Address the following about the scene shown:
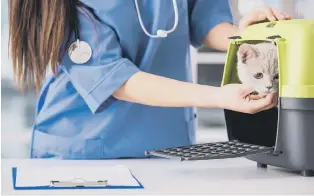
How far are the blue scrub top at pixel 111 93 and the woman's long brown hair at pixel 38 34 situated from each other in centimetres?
3

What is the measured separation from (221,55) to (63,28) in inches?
48.9

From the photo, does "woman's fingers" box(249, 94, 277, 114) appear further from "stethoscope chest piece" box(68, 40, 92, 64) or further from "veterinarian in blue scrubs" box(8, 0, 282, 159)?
"stethoscope chest piece" box(68, 40, 92, 64)

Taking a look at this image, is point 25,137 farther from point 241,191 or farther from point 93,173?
point 241,191

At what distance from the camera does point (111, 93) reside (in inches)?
46.4

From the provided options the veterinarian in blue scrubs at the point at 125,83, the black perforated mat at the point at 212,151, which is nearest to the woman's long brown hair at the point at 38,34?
the veterinarian in blue scrubs at the point at 125,83

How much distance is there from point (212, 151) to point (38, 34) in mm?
458

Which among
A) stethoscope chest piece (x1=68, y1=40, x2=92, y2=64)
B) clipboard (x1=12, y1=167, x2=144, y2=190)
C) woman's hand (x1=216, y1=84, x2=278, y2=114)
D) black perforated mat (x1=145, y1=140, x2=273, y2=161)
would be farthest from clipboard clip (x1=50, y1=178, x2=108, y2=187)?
stethoscope chest piece (x1=68, y1=40, x2=92, y2=64)

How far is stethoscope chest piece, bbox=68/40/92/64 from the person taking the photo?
121cm

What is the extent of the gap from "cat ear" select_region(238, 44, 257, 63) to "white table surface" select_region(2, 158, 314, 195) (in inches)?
7.5

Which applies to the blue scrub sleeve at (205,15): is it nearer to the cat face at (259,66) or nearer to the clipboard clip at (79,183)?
the cat face at (259,66)

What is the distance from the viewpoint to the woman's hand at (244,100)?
0.99 metres

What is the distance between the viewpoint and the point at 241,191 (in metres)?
0.87

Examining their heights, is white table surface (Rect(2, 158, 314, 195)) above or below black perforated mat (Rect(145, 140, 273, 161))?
below

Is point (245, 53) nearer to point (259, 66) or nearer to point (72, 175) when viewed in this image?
point (259, 66)
